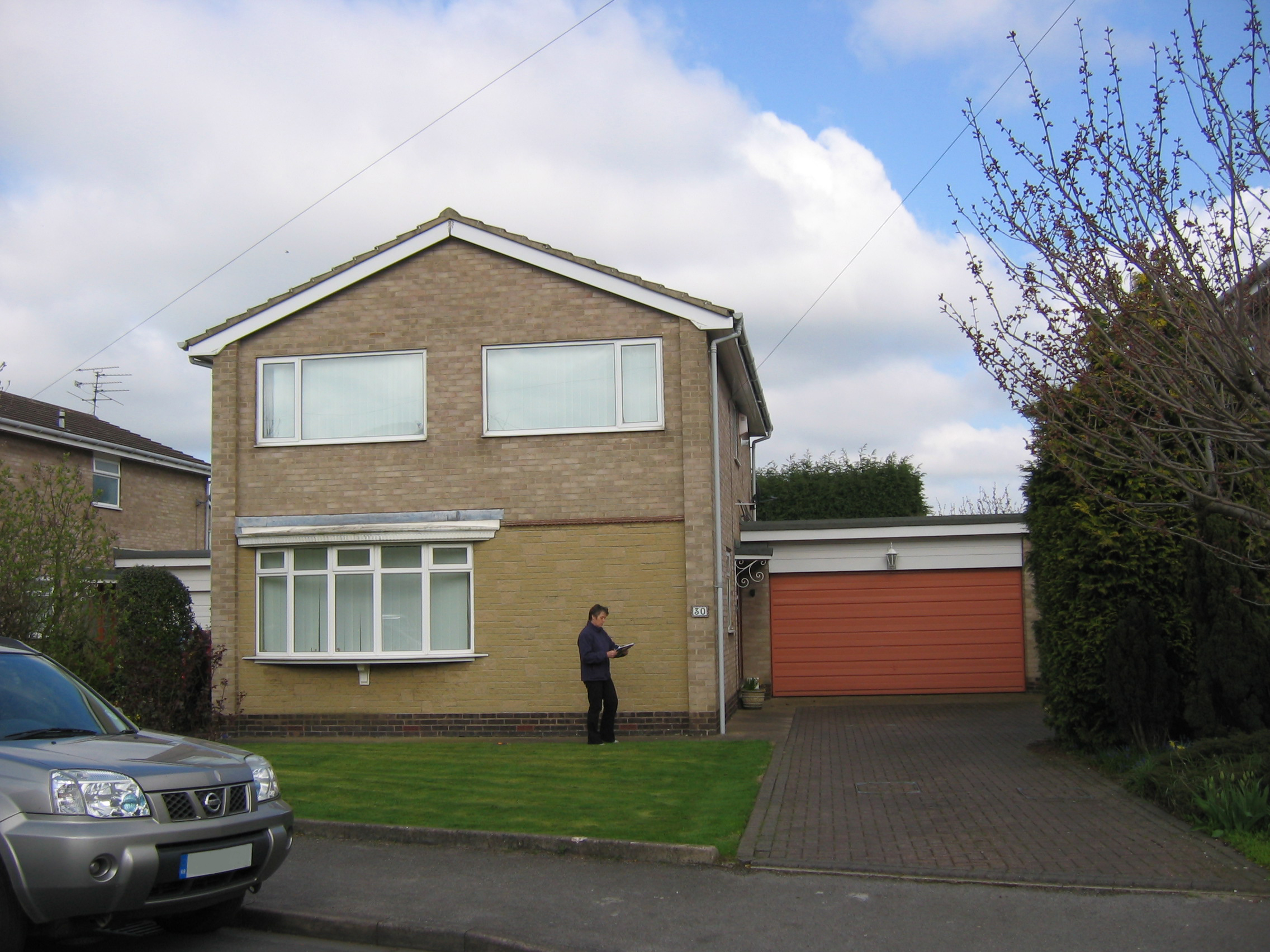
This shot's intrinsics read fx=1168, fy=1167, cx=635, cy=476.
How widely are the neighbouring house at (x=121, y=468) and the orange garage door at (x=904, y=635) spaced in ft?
43.7

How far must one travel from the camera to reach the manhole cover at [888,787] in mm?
10203

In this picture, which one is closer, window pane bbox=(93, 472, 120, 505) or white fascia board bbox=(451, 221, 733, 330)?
white fascia board bbox=(451, 221, 733, 330)

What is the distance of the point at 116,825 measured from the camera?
5383 mm

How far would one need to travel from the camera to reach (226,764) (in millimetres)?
6156

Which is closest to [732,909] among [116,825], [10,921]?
[116,825]

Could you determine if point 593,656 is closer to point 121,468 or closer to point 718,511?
point 718,511

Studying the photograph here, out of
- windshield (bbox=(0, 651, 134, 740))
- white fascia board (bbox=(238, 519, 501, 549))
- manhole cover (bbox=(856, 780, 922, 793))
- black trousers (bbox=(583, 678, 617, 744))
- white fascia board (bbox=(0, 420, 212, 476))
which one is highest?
white fascia board (bbox=(0, 420, 212, 476))

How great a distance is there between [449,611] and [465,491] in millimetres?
1547

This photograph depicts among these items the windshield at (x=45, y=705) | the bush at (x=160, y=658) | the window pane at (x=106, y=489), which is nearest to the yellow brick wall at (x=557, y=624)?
the bush at (x=160, y=658)

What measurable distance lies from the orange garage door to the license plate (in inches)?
539

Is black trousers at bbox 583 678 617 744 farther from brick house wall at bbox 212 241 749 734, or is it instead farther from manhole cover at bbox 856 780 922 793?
manhole cover at bbox 856 780 922 793

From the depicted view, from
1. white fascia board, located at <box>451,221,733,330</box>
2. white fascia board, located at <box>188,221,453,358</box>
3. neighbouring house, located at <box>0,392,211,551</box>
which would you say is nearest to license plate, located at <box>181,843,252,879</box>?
white fascia board, located at <box>451,221,733,330</box>

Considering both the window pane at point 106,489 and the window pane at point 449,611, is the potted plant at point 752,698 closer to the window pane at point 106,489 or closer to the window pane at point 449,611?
the window pane at point 449,611

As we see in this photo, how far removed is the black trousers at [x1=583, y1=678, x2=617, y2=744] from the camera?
1334 centimetres
